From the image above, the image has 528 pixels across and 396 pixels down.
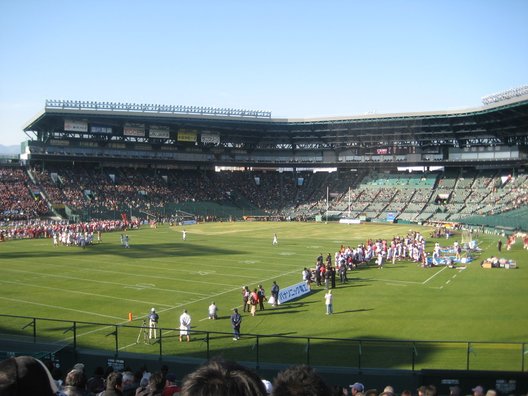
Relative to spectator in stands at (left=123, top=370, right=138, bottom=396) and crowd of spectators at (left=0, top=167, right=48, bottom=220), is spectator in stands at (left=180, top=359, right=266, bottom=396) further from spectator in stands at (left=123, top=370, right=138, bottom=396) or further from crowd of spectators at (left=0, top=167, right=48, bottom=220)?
crowd of spectators at (left=0, top=167, right=48, bottom=220)

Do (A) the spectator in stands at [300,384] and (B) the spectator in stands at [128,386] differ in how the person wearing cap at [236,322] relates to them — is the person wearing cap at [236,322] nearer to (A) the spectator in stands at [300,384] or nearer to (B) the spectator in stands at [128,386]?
(B) the spectator in stands at [128,386]

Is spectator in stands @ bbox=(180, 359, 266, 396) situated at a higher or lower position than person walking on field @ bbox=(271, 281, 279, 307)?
higher

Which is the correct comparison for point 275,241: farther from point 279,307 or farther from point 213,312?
point 213,312

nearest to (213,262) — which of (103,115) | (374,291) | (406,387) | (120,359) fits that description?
(374,291)

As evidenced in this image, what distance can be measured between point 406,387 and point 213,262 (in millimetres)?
25005

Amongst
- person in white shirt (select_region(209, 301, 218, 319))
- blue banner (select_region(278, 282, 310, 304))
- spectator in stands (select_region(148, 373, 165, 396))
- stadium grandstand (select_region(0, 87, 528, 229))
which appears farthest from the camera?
stadium grandstand (select_region(0, 87, 528, 229))

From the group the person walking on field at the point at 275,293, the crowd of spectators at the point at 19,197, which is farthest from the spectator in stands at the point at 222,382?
the crowd of spectators at the point at 19,197

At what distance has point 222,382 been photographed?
226cm

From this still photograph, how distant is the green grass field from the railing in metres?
0.05

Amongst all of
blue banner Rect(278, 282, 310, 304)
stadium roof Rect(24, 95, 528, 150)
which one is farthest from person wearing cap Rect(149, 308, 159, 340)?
stadium roof Rect(24, 95, 528, 150)

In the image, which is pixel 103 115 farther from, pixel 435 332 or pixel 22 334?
pixel 435 332

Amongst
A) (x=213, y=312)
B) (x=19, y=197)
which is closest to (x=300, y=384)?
(x=213, y=312)

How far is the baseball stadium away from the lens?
16891 millimetres

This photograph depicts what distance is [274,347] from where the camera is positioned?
58.6 feet
